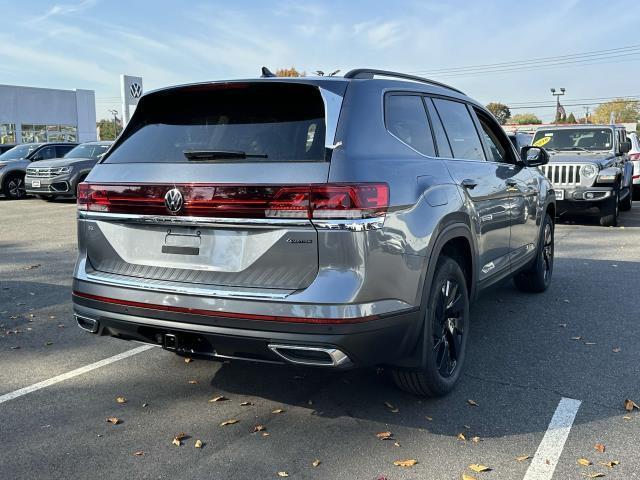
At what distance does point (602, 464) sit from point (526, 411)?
0.62 m

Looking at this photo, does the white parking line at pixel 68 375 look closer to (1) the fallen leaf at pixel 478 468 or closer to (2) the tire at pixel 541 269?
(1) the fallen leaf at pixel 478 468

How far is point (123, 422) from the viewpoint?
3543mm

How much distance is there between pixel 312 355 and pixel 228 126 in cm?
130

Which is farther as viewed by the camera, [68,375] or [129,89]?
[129,89]

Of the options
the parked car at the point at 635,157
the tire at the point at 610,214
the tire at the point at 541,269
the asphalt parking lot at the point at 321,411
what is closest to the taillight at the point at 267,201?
the asphalt parking lot at the point at 321,411

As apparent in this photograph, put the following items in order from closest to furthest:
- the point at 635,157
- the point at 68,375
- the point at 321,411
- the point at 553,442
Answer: the point at 553,442, the point at 321,411, the point at 68,375, the point at 635,157

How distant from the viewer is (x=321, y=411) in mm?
3678

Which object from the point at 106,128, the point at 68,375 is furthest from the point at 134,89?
the point at 106,128

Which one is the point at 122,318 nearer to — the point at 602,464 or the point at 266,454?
the point at 266,454

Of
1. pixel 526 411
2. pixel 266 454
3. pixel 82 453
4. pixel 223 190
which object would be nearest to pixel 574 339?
pixel 526 411

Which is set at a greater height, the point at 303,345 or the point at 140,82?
the point at 140,82

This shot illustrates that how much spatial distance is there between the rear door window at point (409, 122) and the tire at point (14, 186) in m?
17.3

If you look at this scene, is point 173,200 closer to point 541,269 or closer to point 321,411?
point 321,411

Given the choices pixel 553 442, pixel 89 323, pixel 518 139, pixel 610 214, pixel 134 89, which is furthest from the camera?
pixel 134 89
